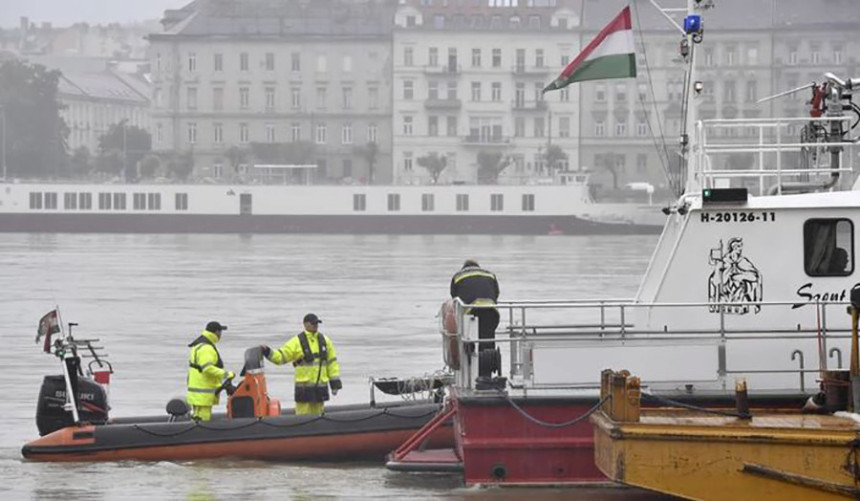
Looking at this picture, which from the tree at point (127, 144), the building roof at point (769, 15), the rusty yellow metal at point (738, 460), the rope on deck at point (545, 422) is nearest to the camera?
the rusty yellow metal at point (738, 460)

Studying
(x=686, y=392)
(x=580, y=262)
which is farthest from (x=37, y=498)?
(x=580, y=262)

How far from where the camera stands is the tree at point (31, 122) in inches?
5640

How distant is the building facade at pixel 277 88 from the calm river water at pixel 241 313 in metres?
46.9

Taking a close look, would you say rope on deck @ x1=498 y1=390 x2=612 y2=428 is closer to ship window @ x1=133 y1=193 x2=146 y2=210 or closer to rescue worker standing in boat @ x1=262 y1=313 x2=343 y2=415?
rescue worker standing in boat @ x1=262 y1=313 x2=343 y2=415

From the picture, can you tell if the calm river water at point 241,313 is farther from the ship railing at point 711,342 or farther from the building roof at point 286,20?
the building roof at point 286,20

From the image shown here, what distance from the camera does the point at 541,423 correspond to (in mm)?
15461

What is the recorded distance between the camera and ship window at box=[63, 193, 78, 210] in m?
113

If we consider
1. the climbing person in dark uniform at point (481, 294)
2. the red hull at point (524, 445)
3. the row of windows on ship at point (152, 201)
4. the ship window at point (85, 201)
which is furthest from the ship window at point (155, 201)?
the red hull at point (524, 445)

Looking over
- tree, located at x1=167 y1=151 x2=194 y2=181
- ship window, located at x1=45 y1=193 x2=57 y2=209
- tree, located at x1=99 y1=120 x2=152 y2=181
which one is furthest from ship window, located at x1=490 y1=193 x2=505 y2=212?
tree, located at x1=99 y1=120 x2=152 y2=181

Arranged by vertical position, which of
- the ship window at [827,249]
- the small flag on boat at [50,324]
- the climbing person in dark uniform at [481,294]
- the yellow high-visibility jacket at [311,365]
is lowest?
the yellow high-visibility jacket at [311,365]

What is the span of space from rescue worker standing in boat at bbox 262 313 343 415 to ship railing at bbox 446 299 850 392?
8.33 feet

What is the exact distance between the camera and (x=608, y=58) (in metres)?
17.0

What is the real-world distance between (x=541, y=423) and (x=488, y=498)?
1077mm

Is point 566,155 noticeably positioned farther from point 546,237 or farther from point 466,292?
point 466,292
